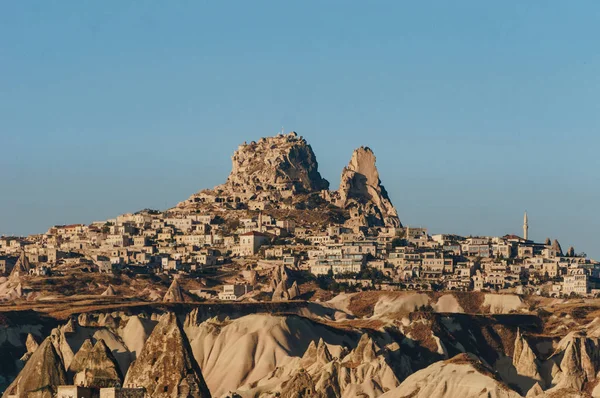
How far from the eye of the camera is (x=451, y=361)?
536 feet

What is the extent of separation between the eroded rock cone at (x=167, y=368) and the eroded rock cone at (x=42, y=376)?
7.29 feet

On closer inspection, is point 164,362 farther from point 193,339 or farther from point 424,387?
point 193,339

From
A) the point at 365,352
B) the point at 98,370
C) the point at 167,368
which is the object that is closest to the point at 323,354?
the point at 365,352

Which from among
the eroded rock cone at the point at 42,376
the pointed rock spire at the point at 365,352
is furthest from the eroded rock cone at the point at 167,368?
the pointed rock spire at the point at 365,352

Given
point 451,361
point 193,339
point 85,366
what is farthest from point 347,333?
point 85,366

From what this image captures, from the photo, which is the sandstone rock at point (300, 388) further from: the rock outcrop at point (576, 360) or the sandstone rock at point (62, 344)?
the rock outcrop at point (576, 360)

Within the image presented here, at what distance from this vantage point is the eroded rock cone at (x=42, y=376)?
47.2m

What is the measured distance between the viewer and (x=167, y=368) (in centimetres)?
4638

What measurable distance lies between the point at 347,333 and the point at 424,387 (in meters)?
43.4

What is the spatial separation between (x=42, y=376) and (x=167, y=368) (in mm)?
3683

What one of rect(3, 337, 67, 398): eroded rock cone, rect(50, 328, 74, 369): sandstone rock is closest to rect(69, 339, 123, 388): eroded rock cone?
rect(3, 337, 67, 398): eroded rock cone

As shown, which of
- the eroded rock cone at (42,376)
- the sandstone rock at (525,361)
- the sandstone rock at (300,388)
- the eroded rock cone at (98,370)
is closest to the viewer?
the eroded rock cone at (98,370)

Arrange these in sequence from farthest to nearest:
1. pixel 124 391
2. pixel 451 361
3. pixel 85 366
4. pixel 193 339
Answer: pixel 193 339 < pixel 451 361 < pixel 85 366 < pixel 124 391

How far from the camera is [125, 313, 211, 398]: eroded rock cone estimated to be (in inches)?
1805
